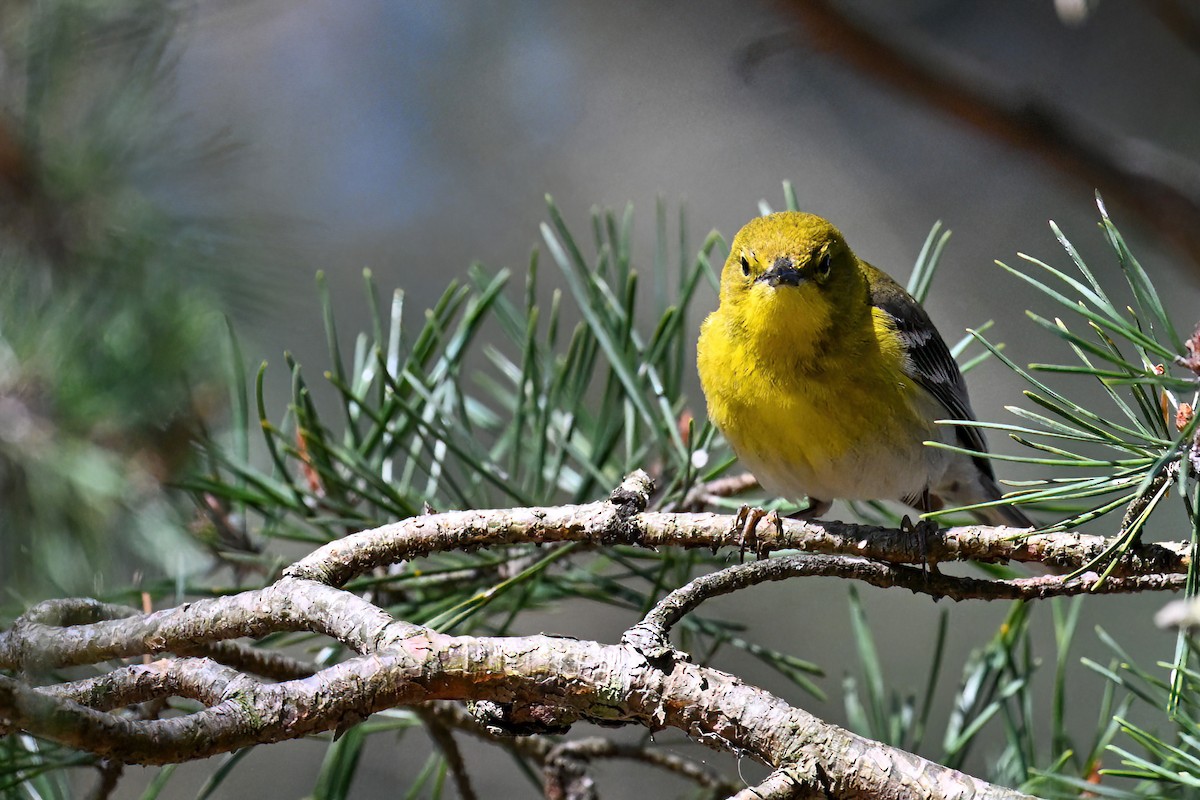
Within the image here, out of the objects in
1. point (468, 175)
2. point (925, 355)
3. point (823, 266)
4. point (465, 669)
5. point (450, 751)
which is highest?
point (468, 175)

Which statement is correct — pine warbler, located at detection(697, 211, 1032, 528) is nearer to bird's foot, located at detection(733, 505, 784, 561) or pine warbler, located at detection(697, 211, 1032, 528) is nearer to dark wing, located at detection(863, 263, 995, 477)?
dark wing, located at detection(863, 263, 995, 477)

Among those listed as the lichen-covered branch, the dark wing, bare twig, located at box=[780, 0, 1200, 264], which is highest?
bare twig, located at box=[780, 0, 1200, 264]

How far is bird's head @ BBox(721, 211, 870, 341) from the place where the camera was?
6.30 feet

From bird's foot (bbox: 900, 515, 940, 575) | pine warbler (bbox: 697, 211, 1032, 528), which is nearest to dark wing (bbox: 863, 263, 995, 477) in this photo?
pine warbler (bbox: 697, 211, 1032, 528)

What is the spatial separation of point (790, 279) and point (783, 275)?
1 centimetres

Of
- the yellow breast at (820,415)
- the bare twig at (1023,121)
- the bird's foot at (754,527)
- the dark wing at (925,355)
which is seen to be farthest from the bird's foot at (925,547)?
the bare twig at (1023,121)

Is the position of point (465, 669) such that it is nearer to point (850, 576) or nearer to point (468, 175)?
point (850, 576)

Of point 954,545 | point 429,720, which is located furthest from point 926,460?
point 429,720

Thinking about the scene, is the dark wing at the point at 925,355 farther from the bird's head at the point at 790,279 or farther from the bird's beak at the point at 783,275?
the bird's beak at the point at 783,275

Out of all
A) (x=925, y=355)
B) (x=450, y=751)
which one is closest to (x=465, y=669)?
(x=450, y=751)

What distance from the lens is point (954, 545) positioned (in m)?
1.21

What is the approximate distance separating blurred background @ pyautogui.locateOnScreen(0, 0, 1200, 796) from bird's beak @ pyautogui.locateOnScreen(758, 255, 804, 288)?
2.11 ft

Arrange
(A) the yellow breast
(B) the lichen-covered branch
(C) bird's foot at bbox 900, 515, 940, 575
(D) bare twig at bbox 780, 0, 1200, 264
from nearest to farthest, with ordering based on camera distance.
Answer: (B) the lichen-covered branch → (C) bird's foot at bbox 900, 515, 940, 575 → (A) the yellow breast → (D) bare twig at bbox 780, 0, 1200, 264

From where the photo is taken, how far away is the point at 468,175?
483cm
